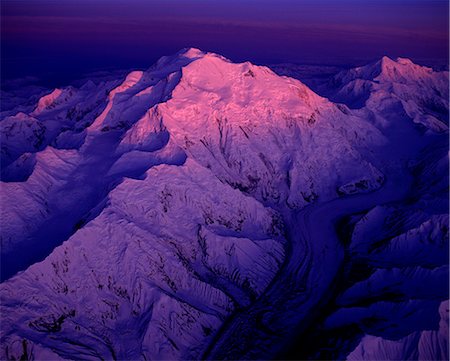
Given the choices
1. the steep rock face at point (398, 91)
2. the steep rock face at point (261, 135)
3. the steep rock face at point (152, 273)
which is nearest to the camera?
the steep rock face at point (152, 273)

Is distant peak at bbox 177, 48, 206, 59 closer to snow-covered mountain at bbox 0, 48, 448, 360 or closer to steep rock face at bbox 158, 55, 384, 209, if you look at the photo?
snow-covered mountain at bbox 0, 48, 448, 360

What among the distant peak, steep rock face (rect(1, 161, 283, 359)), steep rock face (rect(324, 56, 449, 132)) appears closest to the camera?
steep rock face (rect(1, 161, 283, 359))

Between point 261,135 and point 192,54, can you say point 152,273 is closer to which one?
point 261,135

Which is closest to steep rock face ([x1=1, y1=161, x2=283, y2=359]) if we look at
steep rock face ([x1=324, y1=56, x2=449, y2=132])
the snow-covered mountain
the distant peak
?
A: the snow-covered mountain

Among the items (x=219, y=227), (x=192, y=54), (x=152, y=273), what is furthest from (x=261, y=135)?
(x=152, y=273)

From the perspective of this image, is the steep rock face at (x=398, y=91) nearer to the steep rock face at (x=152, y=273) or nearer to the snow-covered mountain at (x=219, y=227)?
the snow-covered mountain at (x=219, y=227)

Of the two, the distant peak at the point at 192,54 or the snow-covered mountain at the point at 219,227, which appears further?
the distant peak at the point at 192,54

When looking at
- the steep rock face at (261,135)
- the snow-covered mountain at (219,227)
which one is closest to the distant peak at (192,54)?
the snow-covered mountain at (219,227)

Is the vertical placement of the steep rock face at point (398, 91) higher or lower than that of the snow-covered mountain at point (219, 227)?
higher
